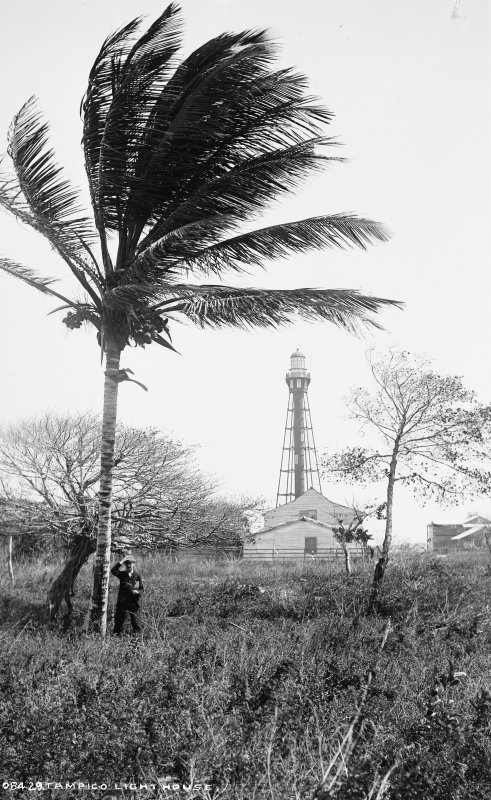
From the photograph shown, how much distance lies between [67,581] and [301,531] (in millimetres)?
28341

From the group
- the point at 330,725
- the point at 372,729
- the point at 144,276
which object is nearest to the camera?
the point at 372,729

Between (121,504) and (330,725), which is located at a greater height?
(121,504)

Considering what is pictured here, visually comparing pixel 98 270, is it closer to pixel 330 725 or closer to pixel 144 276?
pixel 144 276

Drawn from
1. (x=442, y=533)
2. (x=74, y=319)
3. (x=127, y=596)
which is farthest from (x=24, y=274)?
(x=442, y=533)

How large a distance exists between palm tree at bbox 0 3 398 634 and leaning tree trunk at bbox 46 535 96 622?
196 inches

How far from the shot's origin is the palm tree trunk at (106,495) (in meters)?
10.4

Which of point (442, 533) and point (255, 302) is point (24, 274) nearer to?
point (255, 302)

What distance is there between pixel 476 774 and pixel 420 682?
10.1 ft

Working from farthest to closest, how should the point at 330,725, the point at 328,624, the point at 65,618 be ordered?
1. the point at 65,618
2. the point at 328,624
3. the point at 330,725

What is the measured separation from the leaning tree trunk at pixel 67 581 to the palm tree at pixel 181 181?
499 centimetres

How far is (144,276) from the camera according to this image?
31.6ft

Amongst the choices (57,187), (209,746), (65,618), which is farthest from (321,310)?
(65,618)

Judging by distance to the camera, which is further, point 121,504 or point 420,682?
point 121,504

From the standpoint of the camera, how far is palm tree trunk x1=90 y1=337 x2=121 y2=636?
10.4 metres
